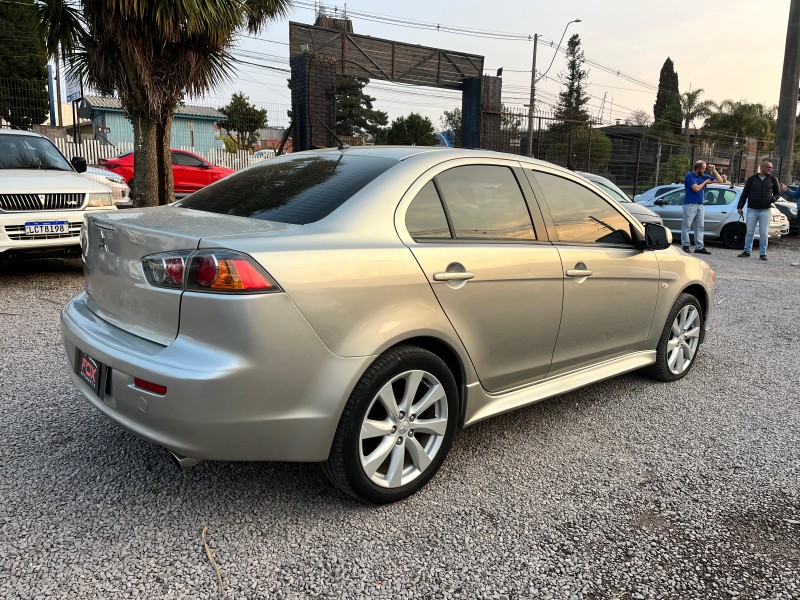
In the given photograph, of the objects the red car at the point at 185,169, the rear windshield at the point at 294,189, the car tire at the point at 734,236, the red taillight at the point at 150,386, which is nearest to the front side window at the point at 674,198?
the car tire at the point at 734,236

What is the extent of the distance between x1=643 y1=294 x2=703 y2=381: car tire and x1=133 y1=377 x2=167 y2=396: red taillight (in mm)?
3308

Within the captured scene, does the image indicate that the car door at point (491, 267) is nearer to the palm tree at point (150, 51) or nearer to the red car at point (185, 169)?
the palm tree at point (150, 51)

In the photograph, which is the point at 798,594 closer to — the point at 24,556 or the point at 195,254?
the point at 195,254

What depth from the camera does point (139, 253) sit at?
2.45m

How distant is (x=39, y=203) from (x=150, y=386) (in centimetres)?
521

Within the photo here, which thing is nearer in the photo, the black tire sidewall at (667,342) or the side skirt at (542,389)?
the side skirt at (542,389)

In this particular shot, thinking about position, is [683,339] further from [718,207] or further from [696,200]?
[718,207]

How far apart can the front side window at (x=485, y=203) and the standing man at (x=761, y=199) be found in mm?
10019

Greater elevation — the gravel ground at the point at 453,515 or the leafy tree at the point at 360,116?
the leafy tree at the point at 360,116

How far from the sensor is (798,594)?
7.27 feet

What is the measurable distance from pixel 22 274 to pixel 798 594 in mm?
7933

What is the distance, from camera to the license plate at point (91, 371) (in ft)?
8.19

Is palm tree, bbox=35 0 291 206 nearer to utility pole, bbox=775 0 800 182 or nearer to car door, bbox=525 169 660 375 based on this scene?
car door, bbox=525 169 660 375

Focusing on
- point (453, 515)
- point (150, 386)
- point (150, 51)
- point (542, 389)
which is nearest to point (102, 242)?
point (150, 386)
